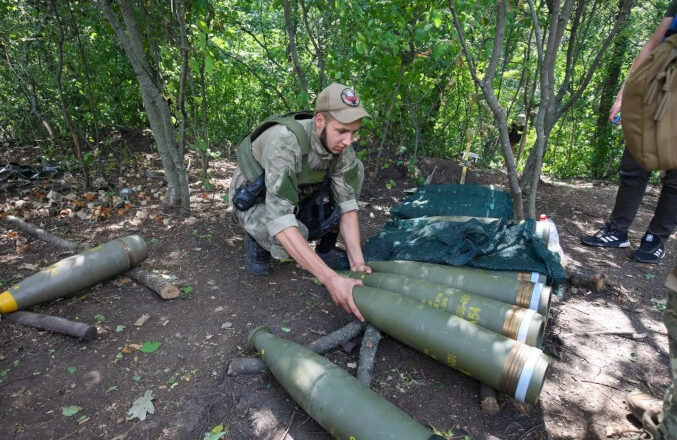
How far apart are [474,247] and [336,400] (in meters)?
1.69

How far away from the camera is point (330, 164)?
3.06m

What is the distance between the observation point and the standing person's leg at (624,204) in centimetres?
373

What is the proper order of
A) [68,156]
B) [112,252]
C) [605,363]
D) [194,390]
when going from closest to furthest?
[194,390] → [605,363] → [112,252] → [68,156]

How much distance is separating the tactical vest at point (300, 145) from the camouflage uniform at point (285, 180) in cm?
3

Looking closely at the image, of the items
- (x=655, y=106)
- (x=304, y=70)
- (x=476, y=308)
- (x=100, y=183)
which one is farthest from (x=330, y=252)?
(x=304, y=70)

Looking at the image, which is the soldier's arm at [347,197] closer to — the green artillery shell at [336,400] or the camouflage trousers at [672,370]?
the green artillery shell at [336,400]

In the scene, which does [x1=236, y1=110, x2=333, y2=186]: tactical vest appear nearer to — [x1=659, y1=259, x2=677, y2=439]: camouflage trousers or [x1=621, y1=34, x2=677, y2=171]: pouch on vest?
[x1=621, y1=34, x2=677, y2=171]: pouch on vest

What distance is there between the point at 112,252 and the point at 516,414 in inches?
115

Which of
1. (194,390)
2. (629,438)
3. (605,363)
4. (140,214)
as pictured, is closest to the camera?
(629,438)

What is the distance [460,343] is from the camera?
2.03 m

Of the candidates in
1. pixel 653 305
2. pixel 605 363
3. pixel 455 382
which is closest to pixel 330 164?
pixel 455 382

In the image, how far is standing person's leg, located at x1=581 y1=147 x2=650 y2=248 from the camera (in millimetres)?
3730

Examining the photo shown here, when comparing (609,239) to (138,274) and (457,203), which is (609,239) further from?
(138,274)

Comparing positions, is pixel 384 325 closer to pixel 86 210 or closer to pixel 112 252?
pixel 112 252
